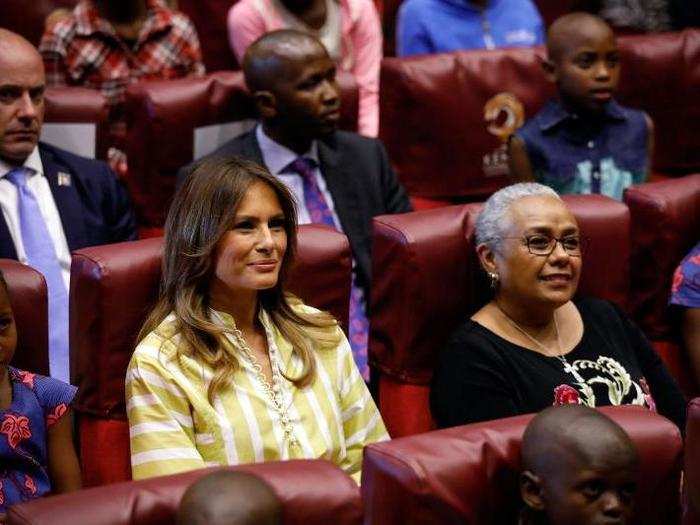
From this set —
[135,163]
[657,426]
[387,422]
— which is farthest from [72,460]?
[135,163]

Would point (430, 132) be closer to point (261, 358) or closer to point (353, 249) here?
point (353, 249)

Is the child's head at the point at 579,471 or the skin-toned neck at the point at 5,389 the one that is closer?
the child's head at the point at 579,471

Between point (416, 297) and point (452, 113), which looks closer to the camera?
point (416, 297)

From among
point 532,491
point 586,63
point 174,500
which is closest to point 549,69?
point 586,63

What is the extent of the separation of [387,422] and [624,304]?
236mm

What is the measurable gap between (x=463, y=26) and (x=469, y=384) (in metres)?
0.77

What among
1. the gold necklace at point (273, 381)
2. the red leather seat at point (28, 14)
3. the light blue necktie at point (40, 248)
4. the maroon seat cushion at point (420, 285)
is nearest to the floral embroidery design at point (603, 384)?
the maroon seat cushion at point (420, 285)

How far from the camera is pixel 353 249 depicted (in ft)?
4.20

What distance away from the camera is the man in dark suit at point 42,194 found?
45.5 inches

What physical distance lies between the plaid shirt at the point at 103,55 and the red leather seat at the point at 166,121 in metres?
0.16

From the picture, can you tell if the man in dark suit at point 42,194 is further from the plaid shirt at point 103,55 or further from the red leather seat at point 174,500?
the red leather seat at point 174,500

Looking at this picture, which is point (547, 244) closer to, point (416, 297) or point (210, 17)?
point (416, 297)

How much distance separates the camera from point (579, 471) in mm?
776

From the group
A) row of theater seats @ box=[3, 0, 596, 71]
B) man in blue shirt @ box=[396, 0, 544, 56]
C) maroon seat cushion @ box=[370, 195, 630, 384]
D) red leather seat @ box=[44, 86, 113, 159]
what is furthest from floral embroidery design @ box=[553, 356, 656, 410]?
row of theater seats @ box=[3, 0, 596, 71]
